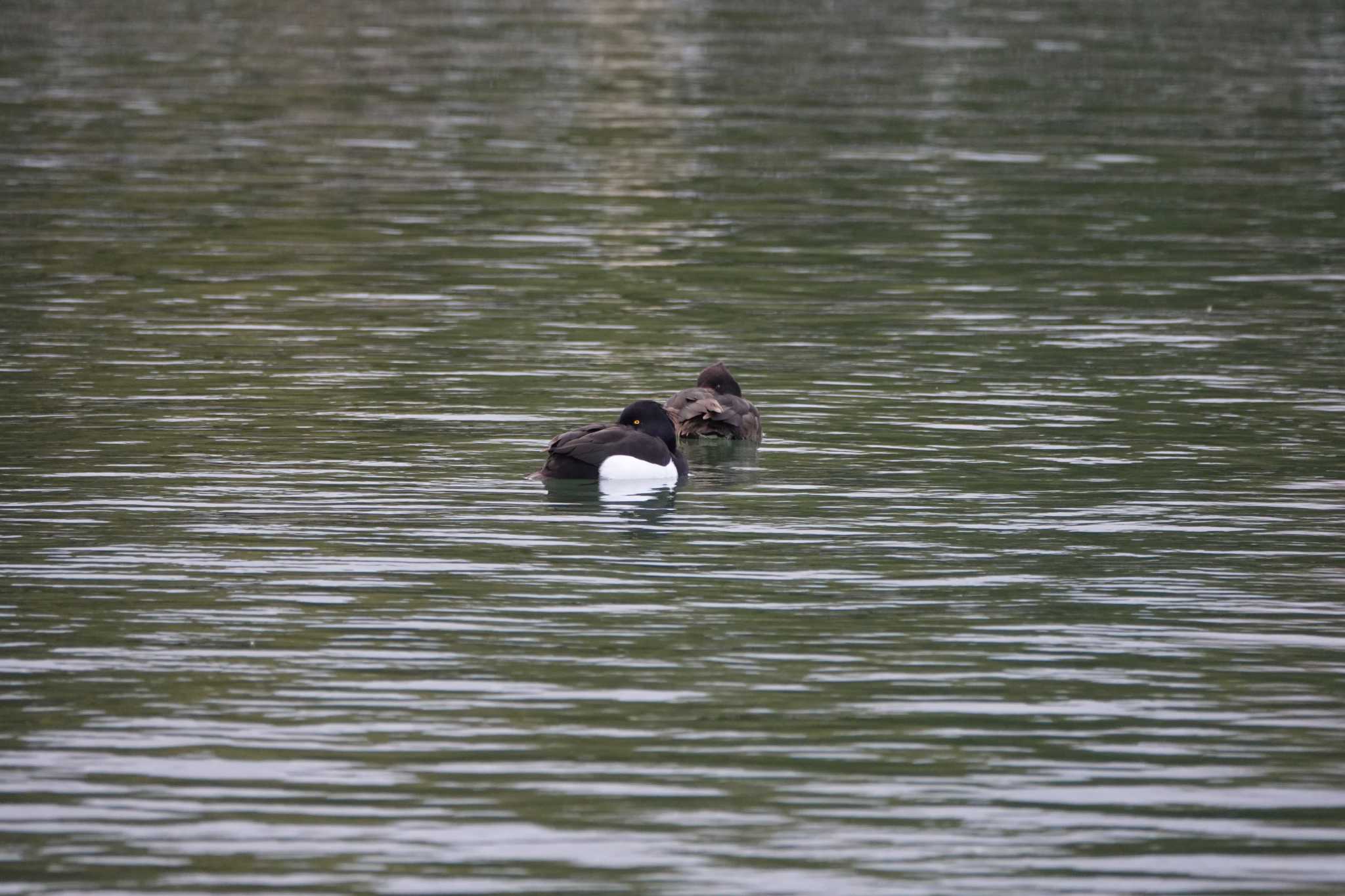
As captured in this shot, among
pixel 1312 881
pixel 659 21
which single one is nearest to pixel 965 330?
pixel 1312 881

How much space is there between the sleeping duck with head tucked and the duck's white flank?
119 centimetres

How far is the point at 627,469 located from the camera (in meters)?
17.2

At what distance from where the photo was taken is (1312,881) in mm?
9656

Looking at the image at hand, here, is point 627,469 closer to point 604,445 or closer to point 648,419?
point 604,445

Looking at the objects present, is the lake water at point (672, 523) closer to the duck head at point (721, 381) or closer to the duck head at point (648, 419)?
the duck head at point (648, 419)

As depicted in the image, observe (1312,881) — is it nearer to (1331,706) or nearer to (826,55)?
(1331,706)

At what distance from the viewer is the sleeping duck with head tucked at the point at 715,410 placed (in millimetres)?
18750

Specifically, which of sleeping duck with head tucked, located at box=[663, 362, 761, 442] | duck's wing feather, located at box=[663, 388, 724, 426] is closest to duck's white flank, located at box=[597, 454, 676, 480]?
sleeping duck with head tucked, located at box=[663, 362, 761, 442]

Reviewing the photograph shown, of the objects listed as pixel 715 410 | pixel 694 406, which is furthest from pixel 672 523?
A: pixel 694 406

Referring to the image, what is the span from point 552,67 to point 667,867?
44193mm

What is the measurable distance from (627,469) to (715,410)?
1714mm

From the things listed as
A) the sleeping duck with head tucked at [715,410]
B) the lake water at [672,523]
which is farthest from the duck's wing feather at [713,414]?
the lake water at [672,523]

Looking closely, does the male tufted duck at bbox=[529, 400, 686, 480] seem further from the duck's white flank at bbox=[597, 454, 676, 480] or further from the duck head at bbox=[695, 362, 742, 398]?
the duck head at bbox=[695, 362, 742, 398]

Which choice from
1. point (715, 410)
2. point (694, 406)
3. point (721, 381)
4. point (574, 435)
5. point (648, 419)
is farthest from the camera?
point (721, 381)
